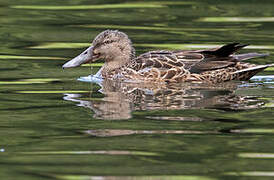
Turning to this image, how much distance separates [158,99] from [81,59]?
8.46ft

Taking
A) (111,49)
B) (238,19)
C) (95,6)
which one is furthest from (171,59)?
(95,6)

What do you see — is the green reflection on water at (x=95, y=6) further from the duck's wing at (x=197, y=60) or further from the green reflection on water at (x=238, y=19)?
the duck's wing at (x=197, y=60)

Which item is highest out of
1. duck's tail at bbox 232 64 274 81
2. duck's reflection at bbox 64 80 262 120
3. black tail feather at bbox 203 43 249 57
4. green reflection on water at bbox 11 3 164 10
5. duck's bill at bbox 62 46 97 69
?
green reflection on water at bbox 11 3 164 10

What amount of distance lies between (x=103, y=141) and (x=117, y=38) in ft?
16.8

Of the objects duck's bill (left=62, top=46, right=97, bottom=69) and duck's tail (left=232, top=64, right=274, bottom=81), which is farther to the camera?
duck's bill (left=62, top=46, right=97, bottom=69)

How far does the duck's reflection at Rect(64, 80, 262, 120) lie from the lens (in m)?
9.74

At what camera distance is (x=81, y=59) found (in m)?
12.7

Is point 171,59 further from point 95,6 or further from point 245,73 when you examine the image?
point 95,6

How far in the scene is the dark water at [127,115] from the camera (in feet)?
23.9

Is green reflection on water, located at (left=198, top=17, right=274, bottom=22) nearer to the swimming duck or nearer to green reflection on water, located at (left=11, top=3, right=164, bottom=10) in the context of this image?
green reflection on water, located at (left=11, top=3, right=164, bottom=10)

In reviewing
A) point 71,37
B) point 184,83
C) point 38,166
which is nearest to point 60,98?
point 184,83

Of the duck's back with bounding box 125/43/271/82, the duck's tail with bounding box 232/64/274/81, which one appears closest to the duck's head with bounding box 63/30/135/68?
the duck's back with bounding box 125/43/271/82

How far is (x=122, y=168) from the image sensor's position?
7199 millimetres

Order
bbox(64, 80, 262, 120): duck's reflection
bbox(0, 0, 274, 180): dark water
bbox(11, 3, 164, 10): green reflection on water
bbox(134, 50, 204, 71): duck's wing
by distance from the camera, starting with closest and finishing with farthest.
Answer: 1. bbox(0, 0, 274, 180): dark water
2. bbox(64, 80, 262, 120): duck's reflection
3. bbox(134, 50, 204, 71): duck's wing
4. bbox(11, 3, 164, 10): green reflection on water
